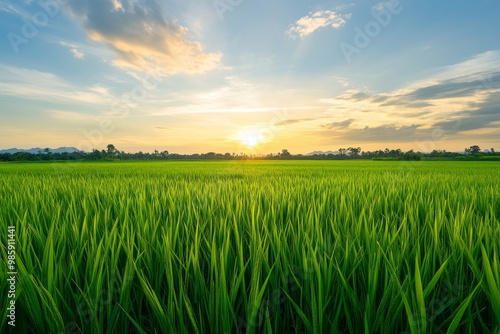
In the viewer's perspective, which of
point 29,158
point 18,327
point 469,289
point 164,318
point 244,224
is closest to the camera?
point 164,318

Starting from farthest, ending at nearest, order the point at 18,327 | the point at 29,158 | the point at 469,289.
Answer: the point at 29,158 < the point at 469,289 < the point at 18,327

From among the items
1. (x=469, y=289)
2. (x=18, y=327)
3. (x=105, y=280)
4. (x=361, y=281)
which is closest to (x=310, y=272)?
(x=361, y=281)

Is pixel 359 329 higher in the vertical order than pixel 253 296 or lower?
lower

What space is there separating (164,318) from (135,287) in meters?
0.38

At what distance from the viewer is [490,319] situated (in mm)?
1011

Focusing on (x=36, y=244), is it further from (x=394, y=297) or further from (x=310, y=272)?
(x=394, y=297)

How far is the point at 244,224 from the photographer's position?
5.92 ft

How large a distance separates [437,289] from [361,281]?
0.29 metres

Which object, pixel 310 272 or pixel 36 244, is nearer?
pixel 310 272

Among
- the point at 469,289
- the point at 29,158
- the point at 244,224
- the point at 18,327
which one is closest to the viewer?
the point at 18,327

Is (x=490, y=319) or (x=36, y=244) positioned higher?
(x=36, y=244)

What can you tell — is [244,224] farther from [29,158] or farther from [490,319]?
[29,158]

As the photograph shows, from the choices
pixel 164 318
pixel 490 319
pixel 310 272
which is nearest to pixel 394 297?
pixel 310 272

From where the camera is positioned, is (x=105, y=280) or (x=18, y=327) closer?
(x=18, y=327)
